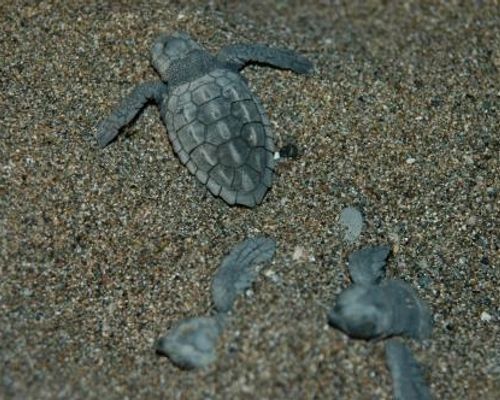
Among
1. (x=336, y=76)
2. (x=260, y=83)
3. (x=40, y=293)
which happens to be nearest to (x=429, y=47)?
(x=336, y=76)

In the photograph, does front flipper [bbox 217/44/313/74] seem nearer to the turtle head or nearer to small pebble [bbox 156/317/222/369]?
the turtle head

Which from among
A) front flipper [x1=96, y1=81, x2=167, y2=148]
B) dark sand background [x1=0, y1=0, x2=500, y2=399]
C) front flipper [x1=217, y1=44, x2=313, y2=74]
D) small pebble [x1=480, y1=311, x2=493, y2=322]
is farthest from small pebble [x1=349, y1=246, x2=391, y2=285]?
front flipper [x1=96, y1=81, x2=167, y2=148]

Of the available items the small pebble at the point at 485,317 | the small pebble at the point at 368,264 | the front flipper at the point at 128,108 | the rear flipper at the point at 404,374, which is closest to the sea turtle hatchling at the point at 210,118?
the front flipper at the point at 128,108

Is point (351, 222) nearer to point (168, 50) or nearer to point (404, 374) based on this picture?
point (404, 374)

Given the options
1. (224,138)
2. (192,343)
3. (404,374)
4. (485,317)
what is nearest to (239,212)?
(224,138)

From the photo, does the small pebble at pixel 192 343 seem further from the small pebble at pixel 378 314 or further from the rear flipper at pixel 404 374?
the rear flipper at pixel 404 374

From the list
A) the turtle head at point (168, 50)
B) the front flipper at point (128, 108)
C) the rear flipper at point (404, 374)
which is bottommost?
the rear flipper at point (404, 374)

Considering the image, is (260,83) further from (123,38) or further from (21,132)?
(21,132)
